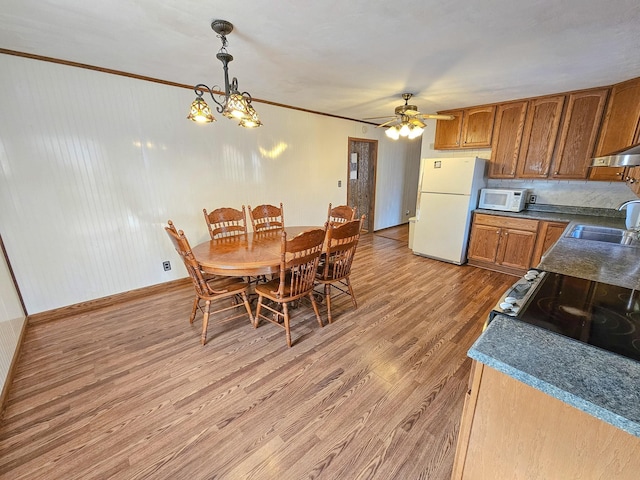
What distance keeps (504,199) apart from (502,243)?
1.93 ft

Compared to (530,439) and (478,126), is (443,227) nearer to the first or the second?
(478,126)

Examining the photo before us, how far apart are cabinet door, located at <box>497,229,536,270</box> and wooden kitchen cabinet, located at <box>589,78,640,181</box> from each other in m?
0.94

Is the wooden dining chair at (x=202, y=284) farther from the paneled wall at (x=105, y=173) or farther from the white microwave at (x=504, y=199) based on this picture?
the white microwave at (x=504, y=199)

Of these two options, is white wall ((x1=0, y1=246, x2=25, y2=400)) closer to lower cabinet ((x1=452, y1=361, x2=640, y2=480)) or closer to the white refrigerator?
lower cabinet ((x1=452, y1=361, x2=640, y2=480))

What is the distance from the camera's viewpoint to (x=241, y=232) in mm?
3203

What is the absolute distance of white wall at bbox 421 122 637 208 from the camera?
3125mm

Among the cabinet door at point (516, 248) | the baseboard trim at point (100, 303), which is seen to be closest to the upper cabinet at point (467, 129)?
the cabinet door at point (516, 248)

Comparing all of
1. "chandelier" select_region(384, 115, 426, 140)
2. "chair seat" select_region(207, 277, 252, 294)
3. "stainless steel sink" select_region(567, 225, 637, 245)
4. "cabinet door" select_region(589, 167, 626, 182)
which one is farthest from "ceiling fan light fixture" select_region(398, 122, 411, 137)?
"chair seat" select_region(207, 277, 252, 294)

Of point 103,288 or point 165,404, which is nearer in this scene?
point 165,404

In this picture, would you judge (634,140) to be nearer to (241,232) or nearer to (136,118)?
(241,232)

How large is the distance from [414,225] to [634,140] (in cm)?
251

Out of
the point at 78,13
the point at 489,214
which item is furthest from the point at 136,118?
the point at 489,214

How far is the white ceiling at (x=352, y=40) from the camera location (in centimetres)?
150

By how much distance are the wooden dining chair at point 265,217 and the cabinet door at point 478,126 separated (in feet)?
9.60
